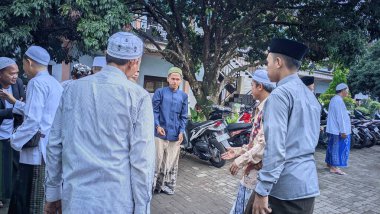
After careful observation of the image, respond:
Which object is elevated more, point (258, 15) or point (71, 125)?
point (258, 15)

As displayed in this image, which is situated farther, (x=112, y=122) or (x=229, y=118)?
(x=229, y=118)

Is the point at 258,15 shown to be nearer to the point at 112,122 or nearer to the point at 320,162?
the point at 320,162

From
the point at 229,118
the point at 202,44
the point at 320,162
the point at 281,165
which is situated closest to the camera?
the point at 281,165

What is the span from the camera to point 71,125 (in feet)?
6.03

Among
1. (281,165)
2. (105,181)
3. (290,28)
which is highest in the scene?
(290,28)

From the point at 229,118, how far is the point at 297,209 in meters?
7.01

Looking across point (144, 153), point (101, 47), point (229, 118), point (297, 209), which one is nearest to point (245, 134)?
point (229, 118)

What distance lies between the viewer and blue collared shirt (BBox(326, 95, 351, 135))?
661cm

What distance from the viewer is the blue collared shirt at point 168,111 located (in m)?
4.76

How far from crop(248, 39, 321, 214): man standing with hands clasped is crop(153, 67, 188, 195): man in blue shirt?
8.93 feet

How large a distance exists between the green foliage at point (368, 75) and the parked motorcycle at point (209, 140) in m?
13.6

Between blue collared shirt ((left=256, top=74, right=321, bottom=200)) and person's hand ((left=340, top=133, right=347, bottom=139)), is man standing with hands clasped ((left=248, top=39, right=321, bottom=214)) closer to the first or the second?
blue collared shirt ((left=256, top=74, right=321, bottom=200))

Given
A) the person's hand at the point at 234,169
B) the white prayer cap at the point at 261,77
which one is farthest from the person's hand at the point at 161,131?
the person's hand at the point at 234,169

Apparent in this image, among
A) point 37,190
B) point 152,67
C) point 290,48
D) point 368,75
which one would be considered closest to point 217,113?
point 37,190
